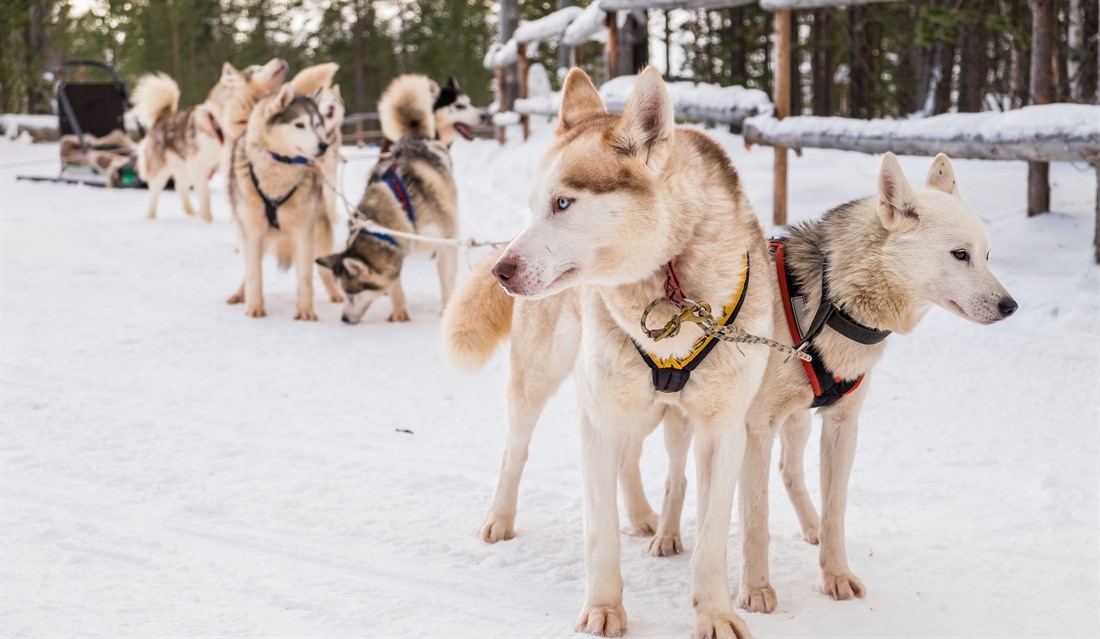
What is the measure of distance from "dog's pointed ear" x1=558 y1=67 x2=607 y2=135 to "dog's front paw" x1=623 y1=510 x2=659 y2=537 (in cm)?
150

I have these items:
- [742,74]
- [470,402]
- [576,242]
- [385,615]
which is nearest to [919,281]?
[576,242]

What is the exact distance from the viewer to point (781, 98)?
8.06m

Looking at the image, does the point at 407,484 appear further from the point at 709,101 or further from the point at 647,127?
the point at 709,101

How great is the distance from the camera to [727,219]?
2.58 m

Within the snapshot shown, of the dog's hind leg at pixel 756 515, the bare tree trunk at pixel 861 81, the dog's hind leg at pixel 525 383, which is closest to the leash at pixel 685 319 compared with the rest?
the dog's hind leg at pixel 756 515

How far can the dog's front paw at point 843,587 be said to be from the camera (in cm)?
289

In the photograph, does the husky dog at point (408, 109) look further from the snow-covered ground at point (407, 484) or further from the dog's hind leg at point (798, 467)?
the dog's hind leg at point (798, 467)

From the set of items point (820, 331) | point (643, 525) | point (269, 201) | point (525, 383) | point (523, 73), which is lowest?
point (643, 525)

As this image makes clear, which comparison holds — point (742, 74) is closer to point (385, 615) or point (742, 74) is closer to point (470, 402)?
point (470, 402)

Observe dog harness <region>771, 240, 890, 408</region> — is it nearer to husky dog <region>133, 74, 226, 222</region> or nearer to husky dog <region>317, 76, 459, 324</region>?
husky dog <region>317, 76, 459, 324</region>

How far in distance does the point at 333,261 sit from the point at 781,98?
12.9 ft

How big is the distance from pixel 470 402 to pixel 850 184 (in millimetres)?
5063

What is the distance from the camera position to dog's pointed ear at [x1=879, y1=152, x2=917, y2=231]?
2834 millimetres

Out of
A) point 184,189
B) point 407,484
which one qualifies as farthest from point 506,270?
point 184,189
